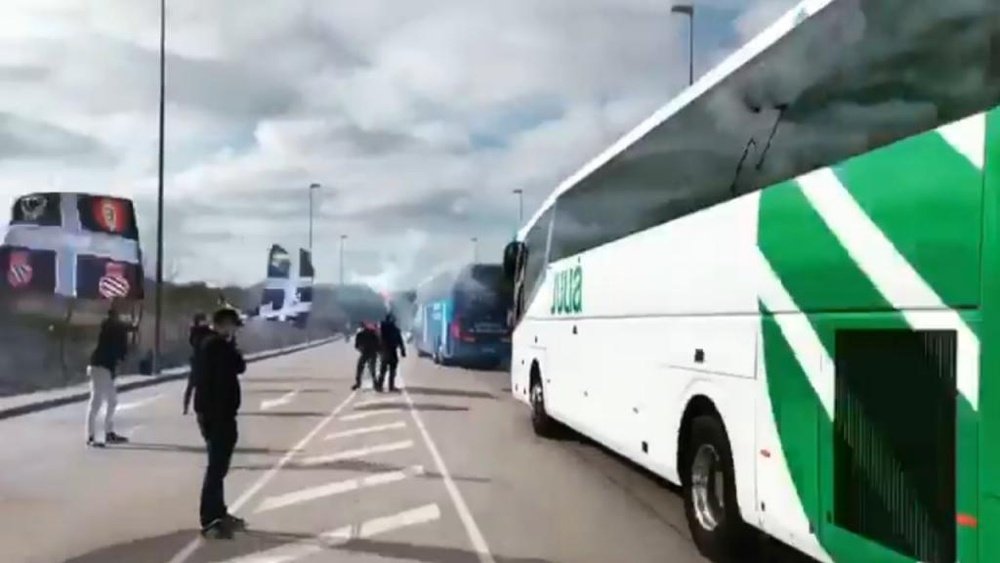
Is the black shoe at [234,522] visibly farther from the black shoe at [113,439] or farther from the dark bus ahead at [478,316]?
the dark bus ahead at [478,316]

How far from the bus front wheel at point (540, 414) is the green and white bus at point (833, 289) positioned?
6443 millimetres

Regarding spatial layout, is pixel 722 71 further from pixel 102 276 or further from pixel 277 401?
pixel 102 276

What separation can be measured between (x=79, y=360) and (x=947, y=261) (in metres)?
37.4

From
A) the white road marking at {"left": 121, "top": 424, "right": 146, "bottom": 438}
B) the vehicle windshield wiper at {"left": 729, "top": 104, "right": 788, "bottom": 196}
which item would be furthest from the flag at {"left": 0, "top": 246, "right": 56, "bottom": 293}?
the vehicle windshield wiper at {"left": 729, "top": 104, "right": 788, "bottom": 196}

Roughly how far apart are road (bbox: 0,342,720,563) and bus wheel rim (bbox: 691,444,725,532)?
0.34m

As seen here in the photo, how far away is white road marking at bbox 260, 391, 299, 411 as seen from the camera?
2389 centimetres

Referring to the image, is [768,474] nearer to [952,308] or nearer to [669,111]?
[952,308]

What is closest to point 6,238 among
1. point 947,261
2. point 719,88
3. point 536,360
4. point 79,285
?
point 79,285

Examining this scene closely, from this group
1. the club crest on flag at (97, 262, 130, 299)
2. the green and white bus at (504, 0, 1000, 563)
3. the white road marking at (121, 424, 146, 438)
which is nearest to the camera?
the green and white bus at (504, 0, 1000, 563)

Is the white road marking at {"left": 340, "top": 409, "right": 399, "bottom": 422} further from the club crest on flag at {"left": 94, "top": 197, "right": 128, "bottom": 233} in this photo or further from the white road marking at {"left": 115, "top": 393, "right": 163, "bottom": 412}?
the club crest on flag at {"left": 94, "top": 197, "right": 128, "bottom": 233}

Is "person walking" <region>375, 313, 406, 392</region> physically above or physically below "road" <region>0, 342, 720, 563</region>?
above

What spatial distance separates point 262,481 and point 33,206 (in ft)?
110

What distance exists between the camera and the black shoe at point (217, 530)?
366 inches

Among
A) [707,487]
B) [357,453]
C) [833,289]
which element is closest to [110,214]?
[357,453]
